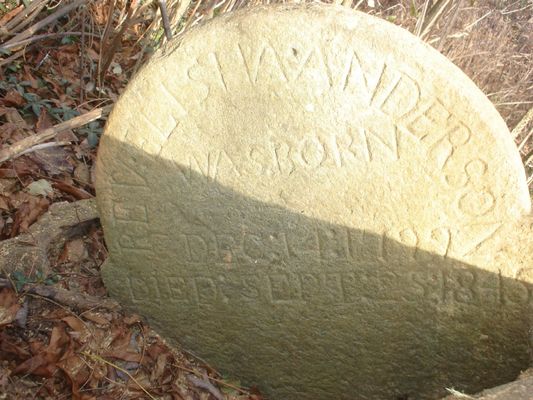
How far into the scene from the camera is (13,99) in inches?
125

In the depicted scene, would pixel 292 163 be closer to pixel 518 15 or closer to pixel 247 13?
pixel 247 13

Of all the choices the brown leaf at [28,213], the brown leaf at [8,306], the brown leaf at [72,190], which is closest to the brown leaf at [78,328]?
the brown leaf at [8,306]

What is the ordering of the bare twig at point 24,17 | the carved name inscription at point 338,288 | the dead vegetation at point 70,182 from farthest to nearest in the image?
1. the bare twig at point 24,17
2. the dead vegetation at point 70,182
3. the carved name inscription at point 338,288

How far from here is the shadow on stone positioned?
7.20 feet

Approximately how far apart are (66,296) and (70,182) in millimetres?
754

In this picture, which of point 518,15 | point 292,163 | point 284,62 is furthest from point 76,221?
point 518,15

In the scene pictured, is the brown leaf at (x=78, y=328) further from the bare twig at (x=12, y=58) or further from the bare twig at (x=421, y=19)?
the bare twig at (x=421, y=19)

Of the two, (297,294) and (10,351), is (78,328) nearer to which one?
(10,351)

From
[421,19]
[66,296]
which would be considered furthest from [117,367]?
[421,19]

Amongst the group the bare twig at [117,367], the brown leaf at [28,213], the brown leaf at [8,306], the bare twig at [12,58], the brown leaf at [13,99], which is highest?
the bare twig at [12,58]

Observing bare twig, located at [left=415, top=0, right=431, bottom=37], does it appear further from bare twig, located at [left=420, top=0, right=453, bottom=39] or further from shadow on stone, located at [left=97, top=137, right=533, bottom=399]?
shadow on stone, located at [left=97, top=137, right=533, bottom=399]

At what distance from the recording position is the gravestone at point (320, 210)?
1.93 meters

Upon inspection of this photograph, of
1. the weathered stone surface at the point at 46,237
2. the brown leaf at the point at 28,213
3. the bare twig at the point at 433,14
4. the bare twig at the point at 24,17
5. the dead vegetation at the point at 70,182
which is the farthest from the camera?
the bare twig at the point at 433,14

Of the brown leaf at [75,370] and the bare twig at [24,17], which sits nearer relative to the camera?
the brown leaf at [75,370]
